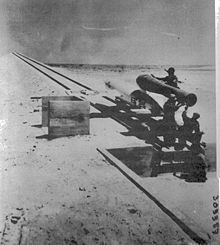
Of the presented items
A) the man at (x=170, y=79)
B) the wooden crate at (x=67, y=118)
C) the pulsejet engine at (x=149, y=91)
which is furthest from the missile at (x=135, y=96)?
the wooden crate at (x=67, y=118)

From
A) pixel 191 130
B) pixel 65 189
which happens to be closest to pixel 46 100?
pixel 65 189

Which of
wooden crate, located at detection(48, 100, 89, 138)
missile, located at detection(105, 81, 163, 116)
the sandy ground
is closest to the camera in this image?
the sandy ground

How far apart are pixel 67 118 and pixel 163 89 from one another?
79cm

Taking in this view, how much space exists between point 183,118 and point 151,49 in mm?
597

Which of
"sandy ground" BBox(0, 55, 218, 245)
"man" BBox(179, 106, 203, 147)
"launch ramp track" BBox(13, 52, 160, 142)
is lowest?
"sandy ground" BBox(0, 55, 218, 245)

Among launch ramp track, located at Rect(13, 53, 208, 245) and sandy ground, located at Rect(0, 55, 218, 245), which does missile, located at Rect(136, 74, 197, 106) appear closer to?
launch ramp track, located at Rect(13, 53, 208, 245)

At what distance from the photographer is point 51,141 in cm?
Answer: 276

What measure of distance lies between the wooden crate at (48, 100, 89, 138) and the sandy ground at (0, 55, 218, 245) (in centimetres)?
5

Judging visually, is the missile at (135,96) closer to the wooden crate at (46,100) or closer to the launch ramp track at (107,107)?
the launch ramp track at (107,107)

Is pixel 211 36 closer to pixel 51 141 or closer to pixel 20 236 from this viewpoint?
pixel 51 141

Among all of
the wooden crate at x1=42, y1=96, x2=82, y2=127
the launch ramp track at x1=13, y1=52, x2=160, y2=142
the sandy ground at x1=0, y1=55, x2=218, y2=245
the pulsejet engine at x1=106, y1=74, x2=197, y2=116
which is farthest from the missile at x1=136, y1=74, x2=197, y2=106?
the wooden crate at x1=42, y1=96, x2=82, y2=127

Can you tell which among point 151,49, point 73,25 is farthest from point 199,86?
point 73,25

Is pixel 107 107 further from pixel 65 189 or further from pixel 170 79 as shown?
pixel 65 189

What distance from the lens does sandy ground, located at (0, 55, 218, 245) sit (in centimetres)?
259
